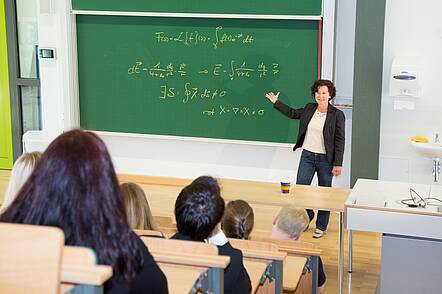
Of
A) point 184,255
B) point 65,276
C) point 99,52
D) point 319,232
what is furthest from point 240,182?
point 65,276

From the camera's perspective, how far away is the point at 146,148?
754 cm

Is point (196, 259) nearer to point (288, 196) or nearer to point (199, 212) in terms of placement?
point (199, 212)

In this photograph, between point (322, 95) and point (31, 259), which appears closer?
point (31, 259)

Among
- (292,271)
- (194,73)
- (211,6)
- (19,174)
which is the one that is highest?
(211,6)

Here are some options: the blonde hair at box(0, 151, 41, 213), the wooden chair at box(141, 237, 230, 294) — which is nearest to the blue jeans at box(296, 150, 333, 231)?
the blonde hair at box(0, 151, 41, 213)

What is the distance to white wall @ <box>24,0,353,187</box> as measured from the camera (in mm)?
7148

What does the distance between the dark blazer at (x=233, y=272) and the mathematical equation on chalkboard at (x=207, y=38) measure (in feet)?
13.3

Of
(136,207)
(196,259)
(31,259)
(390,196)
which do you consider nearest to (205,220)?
(136,207)

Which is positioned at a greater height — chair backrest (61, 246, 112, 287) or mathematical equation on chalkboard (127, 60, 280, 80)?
mathematical equation on chalkboard (127, 60, 280, 80)

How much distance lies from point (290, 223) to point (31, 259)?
2.84 meters

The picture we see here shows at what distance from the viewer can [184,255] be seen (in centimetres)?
236

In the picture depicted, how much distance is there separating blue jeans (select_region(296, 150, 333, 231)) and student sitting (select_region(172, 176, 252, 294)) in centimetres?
332

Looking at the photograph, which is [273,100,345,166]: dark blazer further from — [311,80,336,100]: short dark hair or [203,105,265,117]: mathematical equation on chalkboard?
[203,105,265,117]: mathematical equation on chalkboard

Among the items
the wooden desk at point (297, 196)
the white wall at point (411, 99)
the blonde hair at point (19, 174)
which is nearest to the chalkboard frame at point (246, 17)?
the white wall at point (411, 99)
